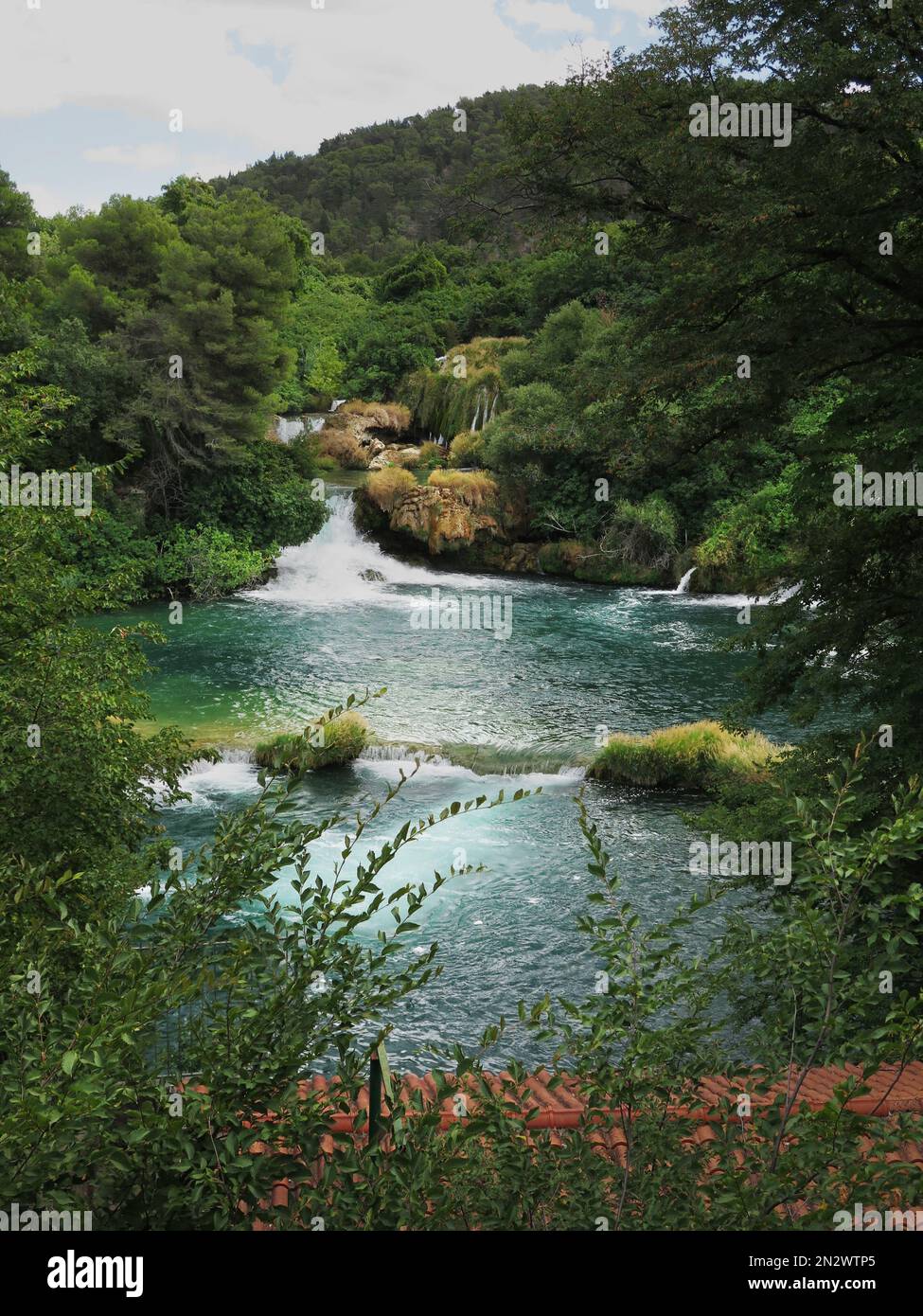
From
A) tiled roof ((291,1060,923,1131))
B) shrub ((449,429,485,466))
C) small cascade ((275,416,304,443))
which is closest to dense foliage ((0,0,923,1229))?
tiled roof ((291,1060,923,1131))

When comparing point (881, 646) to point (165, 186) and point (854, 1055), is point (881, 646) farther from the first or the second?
point (165, 186)

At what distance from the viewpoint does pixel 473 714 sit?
773 inches

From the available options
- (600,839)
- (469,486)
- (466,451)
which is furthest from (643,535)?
(600,839)

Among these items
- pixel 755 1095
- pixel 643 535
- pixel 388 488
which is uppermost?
pixel 388 488

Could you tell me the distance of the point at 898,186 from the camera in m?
8.26

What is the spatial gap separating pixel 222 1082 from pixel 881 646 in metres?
7.83

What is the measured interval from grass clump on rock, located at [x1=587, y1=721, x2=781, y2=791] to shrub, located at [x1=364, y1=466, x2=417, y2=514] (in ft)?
52.0

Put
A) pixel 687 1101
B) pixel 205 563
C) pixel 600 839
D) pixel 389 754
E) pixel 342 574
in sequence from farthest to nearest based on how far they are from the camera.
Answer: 1. pixel 342 574
2. pixel 205 563
3. pixel 389 754
4. pixel 600 839
5. pixel 687 1101

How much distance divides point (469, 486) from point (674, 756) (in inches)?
650

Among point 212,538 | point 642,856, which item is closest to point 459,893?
point 642,856

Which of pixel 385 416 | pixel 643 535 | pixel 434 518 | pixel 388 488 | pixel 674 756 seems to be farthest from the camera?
pixel 385 416

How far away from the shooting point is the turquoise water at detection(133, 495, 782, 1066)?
12156 millimetres

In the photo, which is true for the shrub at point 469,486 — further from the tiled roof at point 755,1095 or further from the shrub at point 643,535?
the tiled roof at point 755,1095

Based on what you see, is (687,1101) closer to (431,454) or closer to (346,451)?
(431,454)
